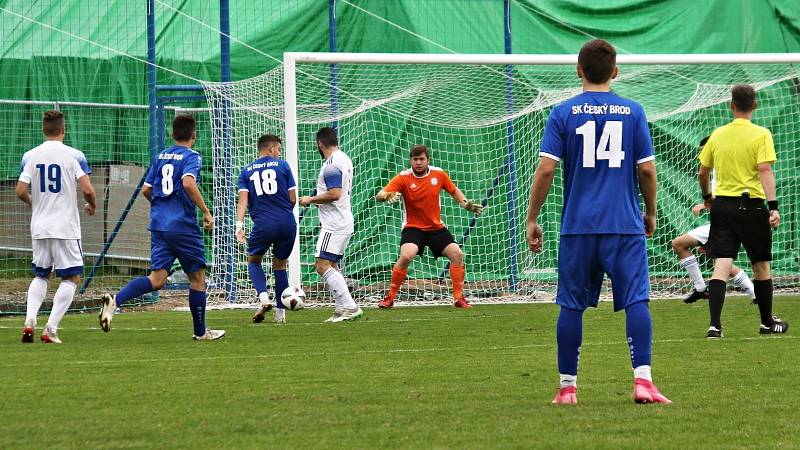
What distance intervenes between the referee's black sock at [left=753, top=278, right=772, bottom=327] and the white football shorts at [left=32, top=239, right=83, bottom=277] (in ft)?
19.2

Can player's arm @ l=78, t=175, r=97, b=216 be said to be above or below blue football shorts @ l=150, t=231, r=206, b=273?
above

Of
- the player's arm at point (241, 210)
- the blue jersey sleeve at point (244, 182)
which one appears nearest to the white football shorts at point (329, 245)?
the player's arm at point (241, 210)

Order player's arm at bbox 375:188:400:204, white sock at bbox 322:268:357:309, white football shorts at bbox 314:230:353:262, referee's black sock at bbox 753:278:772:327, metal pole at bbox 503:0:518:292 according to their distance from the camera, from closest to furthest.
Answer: referee's black sock at bbox 753:278:772:327, white sock at bbox 322:268:357:309, white football shorts at bbox 314:230:353:262, player's arm at bbox 375:188:400:204, metal pole at bbox 503:0:518:292

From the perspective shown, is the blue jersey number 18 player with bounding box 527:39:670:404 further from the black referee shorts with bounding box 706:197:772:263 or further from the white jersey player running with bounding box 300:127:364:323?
the white jersey player running with bounding box 300:127:364:323

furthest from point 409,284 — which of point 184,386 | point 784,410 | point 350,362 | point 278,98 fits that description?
point 784,410

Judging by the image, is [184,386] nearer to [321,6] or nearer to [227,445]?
[227,445]

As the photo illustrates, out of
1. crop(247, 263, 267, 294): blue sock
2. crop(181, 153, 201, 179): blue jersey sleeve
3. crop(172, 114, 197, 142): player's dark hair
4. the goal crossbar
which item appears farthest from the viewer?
the goal crossbar

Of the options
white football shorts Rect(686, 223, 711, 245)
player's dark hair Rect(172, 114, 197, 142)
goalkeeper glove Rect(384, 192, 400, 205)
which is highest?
player's dark hair Rect(172, 114, 197, 142)

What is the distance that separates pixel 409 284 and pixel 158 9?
18.6 ft

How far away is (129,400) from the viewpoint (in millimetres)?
7113

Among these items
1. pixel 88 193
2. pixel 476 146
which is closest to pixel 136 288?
pixel 88 193

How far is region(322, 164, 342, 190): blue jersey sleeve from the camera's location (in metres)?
13.6

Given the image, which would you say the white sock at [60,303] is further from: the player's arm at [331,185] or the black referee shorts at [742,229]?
the black referee shorts at [742,229]

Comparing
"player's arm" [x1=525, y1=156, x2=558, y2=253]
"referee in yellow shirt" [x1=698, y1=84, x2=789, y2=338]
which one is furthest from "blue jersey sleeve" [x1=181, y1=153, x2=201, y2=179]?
"player's arm" [x1=525, y1=156, x2=558, y2=253]
